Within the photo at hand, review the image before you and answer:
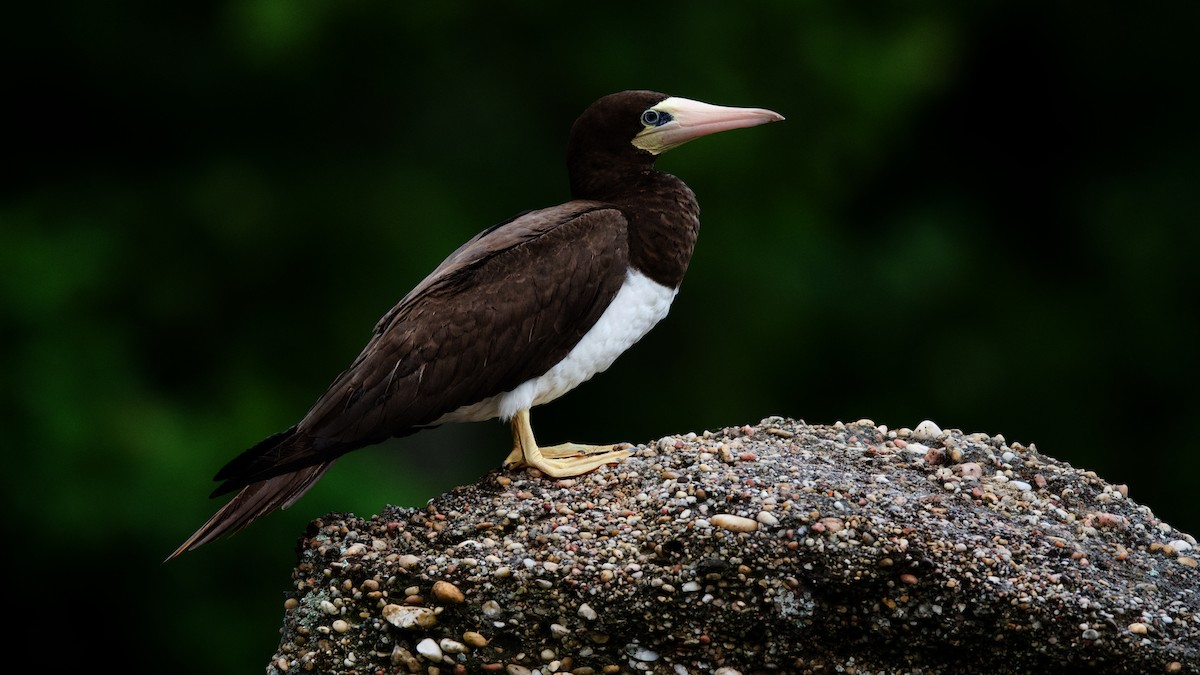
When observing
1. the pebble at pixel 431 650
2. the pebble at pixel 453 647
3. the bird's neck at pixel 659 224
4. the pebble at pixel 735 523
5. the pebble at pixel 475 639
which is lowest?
the pebble at pixel 431 650

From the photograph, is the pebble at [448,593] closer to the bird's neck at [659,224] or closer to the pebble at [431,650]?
the pebble at [431,650]

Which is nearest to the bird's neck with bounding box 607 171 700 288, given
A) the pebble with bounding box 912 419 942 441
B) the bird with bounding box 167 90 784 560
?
the bird with bounding box 167 90 784 560

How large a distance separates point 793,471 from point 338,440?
1.72m

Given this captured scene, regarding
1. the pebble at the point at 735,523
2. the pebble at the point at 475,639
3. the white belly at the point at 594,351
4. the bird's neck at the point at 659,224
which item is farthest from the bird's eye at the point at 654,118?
the pebble at the point at 475,639

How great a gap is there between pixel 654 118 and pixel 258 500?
235 centimetres

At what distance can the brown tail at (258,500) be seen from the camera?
6.09 meters

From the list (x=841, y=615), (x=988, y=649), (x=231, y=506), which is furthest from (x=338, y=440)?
(x=988, y=649)

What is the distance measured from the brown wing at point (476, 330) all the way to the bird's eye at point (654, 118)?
52cm

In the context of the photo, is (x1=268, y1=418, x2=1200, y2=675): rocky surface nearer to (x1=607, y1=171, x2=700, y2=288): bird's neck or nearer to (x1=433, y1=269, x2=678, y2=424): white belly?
(x1=433, y1=269, x2=678, y2=424): white belly

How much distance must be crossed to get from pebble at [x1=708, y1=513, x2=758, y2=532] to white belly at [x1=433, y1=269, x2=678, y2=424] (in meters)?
A: 1.29

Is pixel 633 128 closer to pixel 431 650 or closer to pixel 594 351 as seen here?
pixel 594 351

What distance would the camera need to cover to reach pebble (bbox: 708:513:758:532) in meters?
5.46

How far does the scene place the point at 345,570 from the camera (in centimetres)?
592

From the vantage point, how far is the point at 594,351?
260 inches
